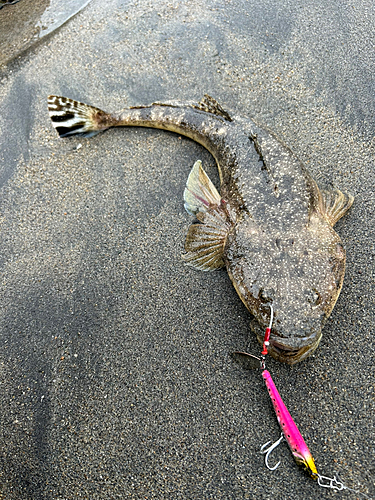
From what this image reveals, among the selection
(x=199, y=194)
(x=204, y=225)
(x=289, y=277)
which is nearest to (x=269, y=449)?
(x=289, y=277)

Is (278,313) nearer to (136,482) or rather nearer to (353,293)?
(353,293)

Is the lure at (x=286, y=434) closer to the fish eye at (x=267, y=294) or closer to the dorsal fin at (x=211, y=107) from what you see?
the fish eye at (x=267, y=294)

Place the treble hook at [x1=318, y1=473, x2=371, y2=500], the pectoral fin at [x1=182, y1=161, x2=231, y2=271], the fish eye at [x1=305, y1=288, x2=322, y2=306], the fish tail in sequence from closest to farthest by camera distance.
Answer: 1. the treble hook at [x1=318, y1=473, x2=371, y2=500]
2. the fish eye at [x1=305, y1=288, x2=322, y2=306]
3. the pectoral fin at [x1=182, y1=161, x2=231, y2=271]
4. the fish tail

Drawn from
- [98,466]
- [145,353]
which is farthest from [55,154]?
[98,466]

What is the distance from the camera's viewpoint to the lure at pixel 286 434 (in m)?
2.10

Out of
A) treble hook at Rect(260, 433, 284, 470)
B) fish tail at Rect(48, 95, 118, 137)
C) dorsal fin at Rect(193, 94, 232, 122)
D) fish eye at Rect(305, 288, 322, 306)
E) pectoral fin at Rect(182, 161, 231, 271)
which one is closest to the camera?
treble hook at Rect(260, 433, 284, 470)

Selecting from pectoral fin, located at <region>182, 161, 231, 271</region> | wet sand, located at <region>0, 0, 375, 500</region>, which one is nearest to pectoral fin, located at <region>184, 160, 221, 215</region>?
pectoral fin, located at <region>182, 161, 231, 271</region>

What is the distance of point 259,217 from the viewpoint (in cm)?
272

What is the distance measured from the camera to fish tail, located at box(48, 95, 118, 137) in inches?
145

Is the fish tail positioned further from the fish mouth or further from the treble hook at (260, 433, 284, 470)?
the treble hook at (260, 433, 284, 470)

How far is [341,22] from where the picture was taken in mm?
4109

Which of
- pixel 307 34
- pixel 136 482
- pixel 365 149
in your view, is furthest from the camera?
pixel 307 34

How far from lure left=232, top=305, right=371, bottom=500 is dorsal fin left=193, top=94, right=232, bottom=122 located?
2020mm

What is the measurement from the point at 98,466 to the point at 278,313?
1487mm
